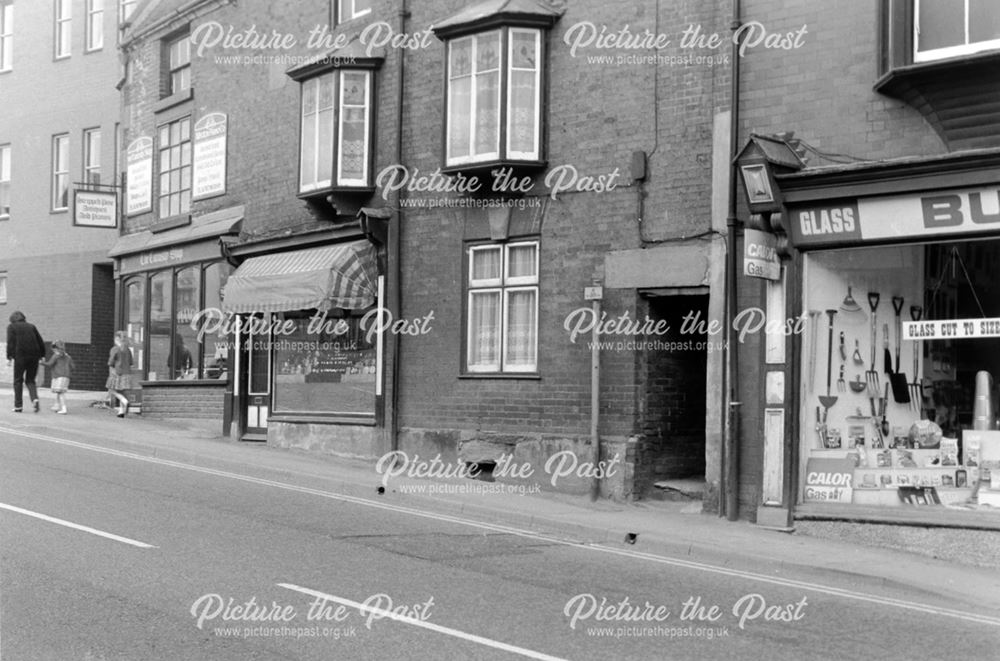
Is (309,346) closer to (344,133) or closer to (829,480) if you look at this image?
(344,133)

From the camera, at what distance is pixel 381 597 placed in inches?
334

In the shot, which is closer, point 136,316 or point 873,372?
point 873,372

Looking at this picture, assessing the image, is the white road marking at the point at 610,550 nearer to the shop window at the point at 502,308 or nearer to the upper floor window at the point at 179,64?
the shop window at the point at 502,308

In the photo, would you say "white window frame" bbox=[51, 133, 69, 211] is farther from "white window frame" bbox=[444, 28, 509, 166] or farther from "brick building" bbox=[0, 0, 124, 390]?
"white window frame" bbox=[444, 28, 509, 166]

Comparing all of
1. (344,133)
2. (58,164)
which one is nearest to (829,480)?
(344,133)

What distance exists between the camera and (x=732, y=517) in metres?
13.5

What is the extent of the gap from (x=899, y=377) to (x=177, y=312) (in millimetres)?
14787

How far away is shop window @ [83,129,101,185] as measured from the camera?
29.2 metres

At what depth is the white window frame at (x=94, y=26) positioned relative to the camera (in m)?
29.3

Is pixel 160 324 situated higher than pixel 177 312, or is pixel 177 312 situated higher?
pixel 177 312

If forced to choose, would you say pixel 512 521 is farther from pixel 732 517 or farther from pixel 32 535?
pixel 32 535

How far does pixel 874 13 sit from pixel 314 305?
9067 millimetres

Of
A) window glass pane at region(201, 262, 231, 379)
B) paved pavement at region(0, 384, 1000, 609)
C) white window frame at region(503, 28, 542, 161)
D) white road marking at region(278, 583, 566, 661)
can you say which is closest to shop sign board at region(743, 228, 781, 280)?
paved pavement at region(0, 384, 1000, 609)

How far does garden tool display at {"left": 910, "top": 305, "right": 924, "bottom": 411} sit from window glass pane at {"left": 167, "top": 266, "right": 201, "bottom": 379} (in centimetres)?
1393
